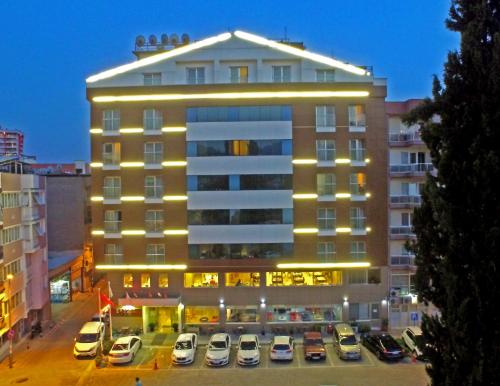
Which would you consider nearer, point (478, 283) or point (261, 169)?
point (478, 283)

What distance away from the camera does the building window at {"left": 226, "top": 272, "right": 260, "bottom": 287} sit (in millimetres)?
41500

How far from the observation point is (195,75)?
4188 centimetres

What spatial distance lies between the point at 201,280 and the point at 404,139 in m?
18.9

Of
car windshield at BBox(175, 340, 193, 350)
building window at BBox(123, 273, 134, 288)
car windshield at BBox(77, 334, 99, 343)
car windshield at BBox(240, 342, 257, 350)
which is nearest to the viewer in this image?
car windshield at BBox(240, 342, 257, 350)

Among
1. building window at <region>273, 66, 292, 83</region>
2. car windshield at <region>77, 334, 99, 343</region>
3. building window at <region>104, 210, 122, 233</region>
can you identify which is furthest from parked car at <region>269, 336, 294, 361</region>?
building window at <region>273, 66, 292, 83</region>

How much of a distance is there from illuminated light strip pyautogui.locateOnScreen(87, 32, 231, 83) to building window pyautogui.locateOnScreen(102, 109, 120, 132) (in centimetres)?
277

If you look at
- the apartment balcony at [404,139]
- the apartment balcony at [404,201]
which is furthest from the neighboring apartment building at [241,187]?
the apartment balcony at [404,139]

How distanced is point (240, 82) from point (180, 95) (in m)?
4.66

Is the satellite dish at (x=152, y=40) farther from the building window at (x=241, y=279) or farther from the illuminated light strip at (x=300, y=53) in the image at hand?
the building window at (x=241, y=279)

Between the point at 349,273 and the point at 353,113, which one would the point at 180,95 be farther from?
the point at 349,273

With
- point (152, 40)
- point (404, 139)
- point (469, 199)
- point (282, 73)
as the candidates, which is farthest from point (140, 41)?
point (469, 199)

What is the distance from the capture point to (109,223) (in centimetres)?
4169

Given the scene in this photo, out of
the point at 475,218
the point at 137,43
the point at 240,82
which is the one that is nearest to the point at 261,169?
the point at 240,82

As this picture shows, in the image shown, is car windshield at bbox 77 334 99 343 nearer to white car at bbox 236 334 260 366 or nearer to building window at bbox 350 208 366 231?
white car at bbox 236 334 260 366
